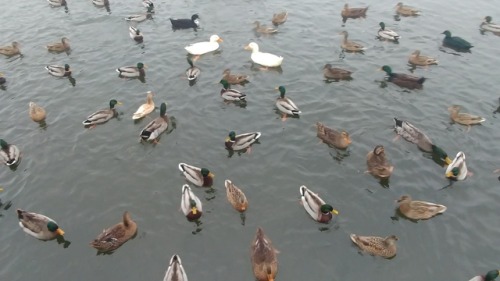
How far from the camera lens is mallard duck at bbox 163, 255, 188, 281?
11000 millimetres

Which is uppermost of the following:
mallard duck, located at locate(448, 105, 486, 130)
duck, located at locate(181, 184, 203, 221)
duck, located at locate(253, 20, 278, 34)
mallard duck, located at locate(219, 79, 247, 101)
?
duck, located at locate(253, 20, 278, 34)

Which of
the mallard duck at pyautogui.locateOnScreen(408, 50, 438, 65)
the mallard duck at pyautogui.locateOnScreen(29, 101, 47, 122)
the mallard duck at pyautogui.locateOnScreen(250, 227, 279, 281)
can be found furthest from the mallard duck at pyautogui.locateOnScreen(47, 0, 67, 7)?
the mallard duck at pyautogui.locateOnScreen(250, 227, 279, 281)

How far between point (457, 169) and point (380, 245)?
16.3 feet

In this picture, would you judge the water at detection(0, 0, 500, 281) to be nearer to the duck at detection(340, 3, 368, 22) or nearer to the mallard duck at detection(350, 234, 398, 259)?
the mallard duck at detection(350, 234, 398, 259)

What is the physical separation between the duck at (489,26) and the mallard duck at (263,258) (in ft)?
75.7

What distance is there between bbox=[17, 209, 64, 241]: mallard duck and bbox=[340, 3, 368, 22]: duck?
75.0 feet

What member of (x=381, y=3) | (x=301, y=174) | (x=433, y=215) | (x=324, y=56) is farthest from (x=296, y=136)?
(x=381, y=3)

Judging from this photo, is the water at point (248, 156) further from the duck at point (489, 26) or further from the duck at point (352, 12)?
the duck at point (352, 12)

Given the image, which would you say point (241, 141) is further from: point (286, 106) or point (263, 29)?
point (263, 29)

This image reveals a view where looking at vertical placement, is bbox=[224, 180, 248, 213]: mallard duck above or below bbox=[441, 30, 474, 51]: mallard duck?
below

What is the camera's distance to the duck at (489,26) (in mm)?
25000

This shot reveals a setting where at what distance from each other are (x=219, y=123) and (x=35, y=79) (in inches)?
464

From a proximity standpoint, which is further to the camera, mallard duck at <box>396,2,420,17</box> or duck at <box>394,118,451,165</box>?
mallard duck at <box>396,2,420,17</box>

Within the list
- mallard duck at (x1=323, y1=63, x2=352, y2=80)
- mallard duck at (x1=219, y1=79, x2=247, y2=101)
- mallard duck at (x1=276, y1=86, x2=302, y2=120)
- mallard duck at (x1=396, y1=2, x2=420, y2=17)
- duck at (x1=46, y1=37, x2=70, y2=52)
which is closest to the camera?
mallard duck at (x1=276, y1=86, x2=302, y2=120)
